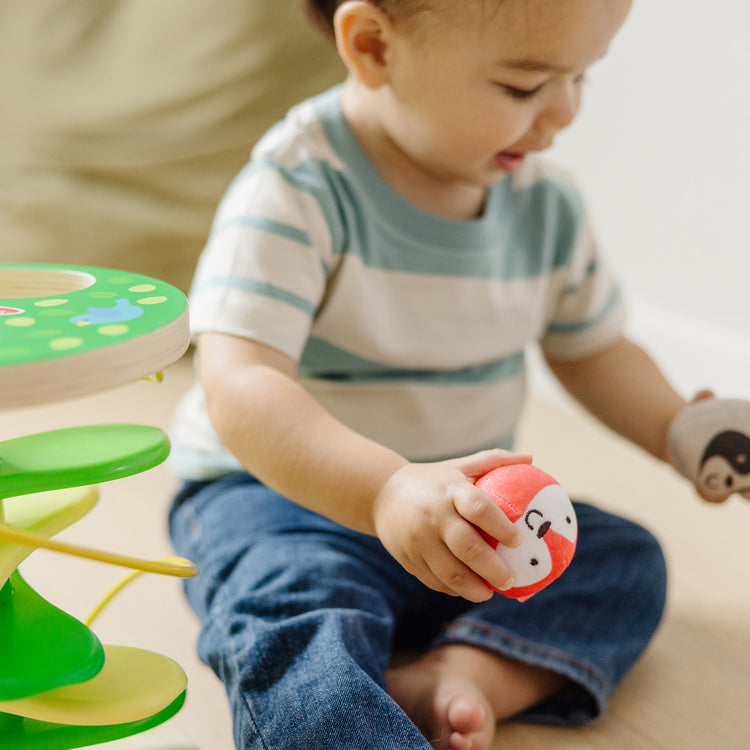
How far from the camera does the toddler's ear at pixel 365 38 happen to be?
2.05 ft

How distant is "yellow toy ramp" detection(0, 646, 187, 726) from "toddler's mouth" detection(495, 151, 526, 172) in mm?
388

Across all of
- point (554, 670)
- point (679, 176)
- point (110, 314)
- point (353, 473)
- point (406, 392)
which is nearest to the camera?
point (110, 314)

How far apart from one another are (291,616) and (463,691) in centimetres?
11

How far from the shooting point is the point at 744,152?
1.04m

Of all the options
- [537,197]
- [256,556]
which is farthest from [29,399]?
[537,197]

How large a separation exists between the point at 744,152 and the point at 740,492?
1.67ft

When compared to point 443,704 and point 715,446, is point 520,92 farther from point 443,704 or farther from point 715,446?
point 443,704

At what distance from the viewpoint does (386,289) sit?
0.71 metres

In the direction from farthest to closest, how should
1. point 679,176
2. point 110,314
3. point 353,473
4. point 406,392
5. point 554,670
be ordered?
1. point 679,176
2. point 406,392
3. point 554,670
4. point 353,473
5. point 110,314

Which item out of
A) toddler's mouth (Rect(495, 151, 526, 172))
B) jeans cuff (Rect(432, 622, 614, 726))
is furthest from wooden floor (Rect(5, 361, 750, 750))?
toddler's mouth (Rect(495, 151, 526, 172))

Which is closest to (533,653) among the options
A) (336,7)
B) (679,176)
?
(336,7)

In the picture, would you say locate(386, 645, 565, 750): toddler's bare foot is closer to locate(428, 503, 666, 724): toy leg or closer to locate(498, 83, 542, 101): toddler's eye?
locate(428, 503, 666, 724): toy leg

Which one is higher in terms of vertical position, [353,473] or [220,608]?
[353,473]

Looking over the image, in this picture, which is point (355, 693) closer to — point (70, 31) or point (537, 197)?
point (537, 197)
